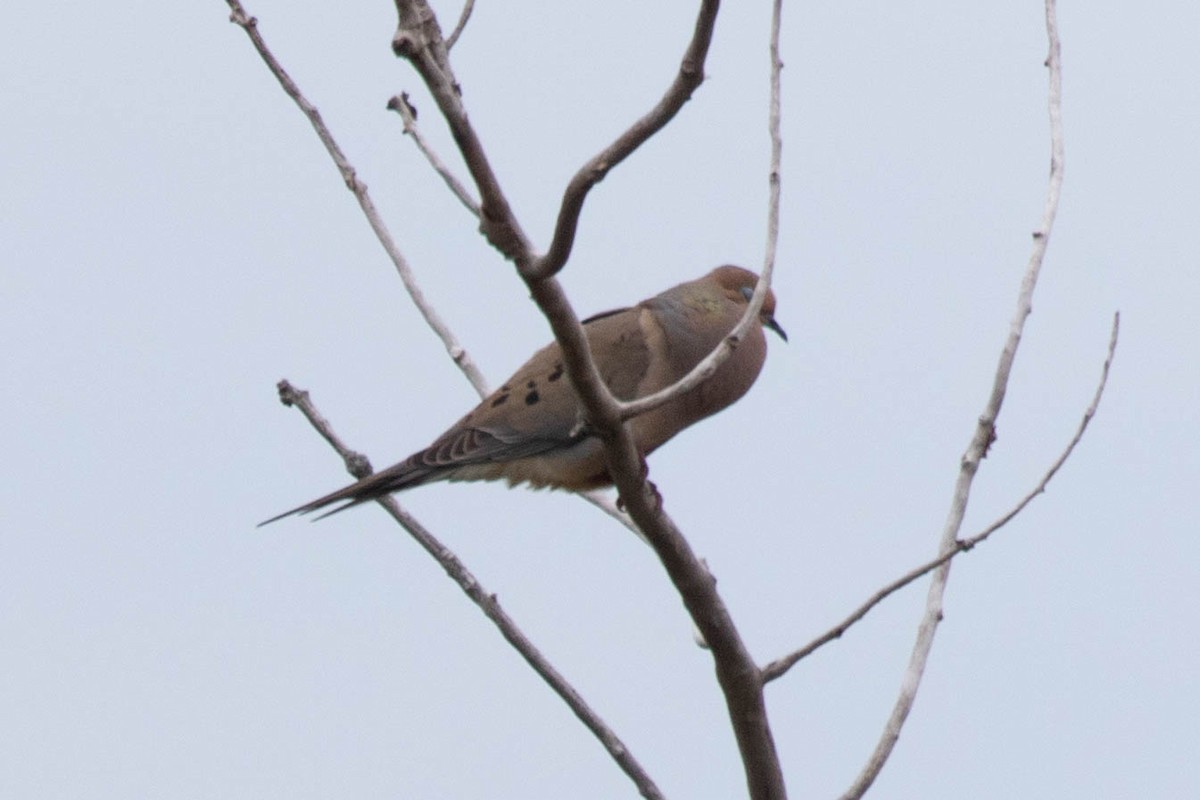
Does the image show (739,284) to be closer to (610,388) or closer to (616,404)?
(610,388)

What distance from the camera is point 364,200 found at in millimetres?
4238

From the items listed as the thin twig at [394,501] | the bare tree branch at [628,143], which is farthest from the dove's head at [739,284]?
the bare tree branch at [628,143]

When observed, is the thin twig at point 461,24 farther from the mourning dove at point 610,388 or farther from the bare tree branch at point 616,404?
the mourning dove at point 610,388

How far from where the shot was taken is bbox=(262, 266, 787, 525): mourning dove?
518 cm

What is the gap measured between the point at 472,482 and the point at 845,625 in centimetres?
234

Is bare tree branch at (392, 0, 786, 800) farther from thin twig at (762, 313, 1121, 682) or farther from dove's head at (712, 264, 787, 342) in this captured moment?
dove's head at (712, 264, 787, 342)

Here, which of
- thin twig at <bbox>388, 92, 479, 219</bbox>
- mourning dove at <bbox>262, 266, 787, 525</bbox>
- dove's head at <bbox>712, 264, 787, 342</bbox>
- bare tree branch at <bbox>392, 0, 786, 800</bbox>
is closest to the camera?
bare tree branch at <bbox>392, 0, 786, 800</bbox>

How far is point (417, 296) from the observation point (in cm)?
447

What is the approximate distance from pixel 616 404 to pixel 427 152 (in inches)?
26.9

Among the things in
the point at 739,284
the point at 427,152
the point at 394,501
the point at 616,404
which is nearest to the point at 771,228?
the point at 616,404

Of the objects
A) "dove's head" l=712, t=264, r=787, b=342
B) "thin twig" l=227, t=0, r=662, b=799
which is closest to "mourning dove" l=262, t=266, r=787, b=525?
"dove's head" l=712, t=264, r=787, b=342

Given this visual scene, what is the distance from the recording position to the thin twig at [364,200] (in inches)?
151

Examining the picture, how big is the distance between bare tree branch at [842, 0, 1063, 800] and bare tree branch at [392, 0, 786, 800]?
234 mm

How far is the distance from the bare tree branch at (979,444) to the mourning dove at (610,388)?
1.53 metres
